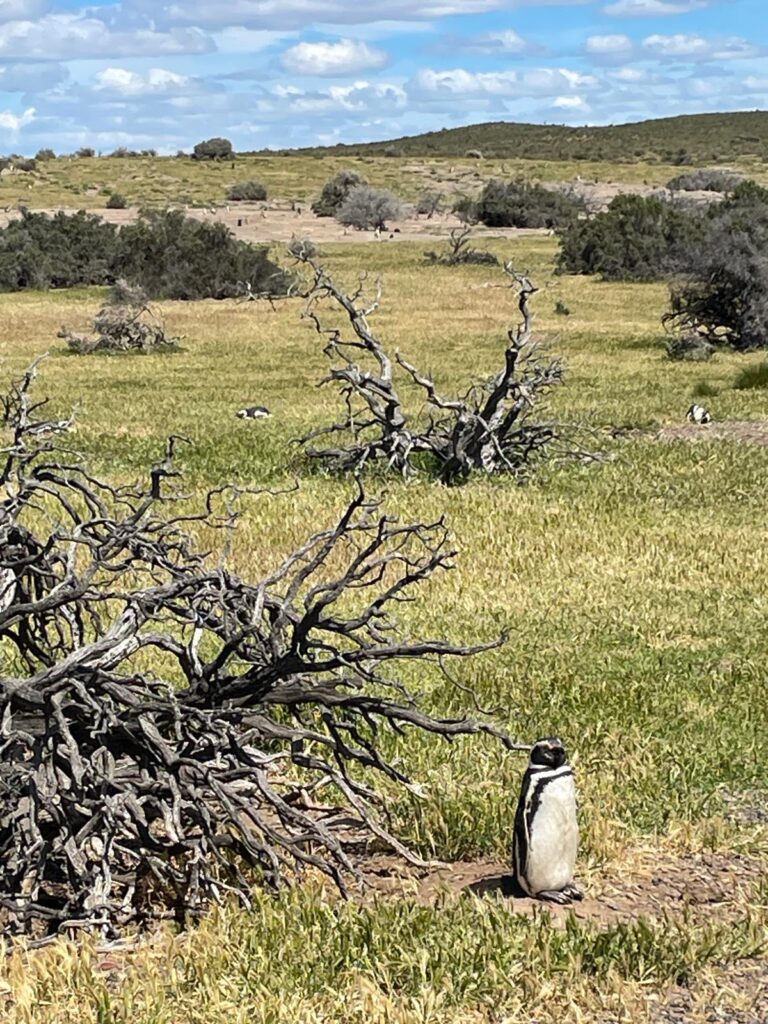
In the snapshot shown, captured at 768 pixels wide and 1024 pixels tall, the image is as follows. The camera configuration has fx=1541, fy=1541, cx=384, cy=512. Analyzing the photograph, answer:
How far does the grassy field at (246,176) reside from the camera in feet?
207

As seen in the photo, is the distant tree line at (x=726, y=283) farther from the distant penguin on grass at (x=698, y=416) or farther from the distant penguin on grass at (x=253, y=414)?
the distant penguin on grass at (x=253, y=414)

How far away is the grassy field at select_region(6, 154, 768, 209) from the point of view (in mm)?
63094

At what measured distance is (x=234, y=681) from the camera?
18.0 feet

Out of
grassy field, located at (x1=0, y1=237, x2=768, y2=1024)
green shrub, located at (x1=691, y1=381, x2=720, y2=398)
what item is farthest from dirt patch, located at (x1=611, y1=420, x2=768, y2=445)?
green shrub, located at (x1=691, y1=381, x2=720, y2=398)

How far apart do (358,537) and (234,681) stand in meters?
6.32

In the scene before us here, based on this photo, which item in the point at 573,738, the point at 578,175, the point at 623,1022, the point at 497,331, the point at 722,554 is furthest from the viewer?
the point at 578,175

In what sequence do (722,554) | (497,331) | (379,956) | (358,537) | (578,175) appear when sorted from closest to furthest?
1. (379,956)
2. (722,554)
3. (358,537)
4. (497,331)
5. (578,175)

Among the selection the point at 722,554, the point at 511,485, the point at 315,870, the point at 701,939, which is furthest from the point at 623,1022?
the point at 511,485

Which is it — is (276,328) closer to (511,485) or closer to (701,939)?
(511,485)

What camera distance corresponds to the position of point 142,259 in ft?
115

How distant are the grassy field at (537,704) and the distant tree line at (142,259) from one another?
40.2 feet

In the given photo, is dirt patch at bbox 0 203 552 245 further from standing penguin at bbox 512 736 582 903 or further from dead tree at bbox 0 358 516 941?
standing penguin at bbox 512 736 582 903

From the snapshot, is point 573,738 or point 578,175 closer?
point 573,738

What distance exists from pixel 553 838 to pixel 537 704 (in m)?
2.56
